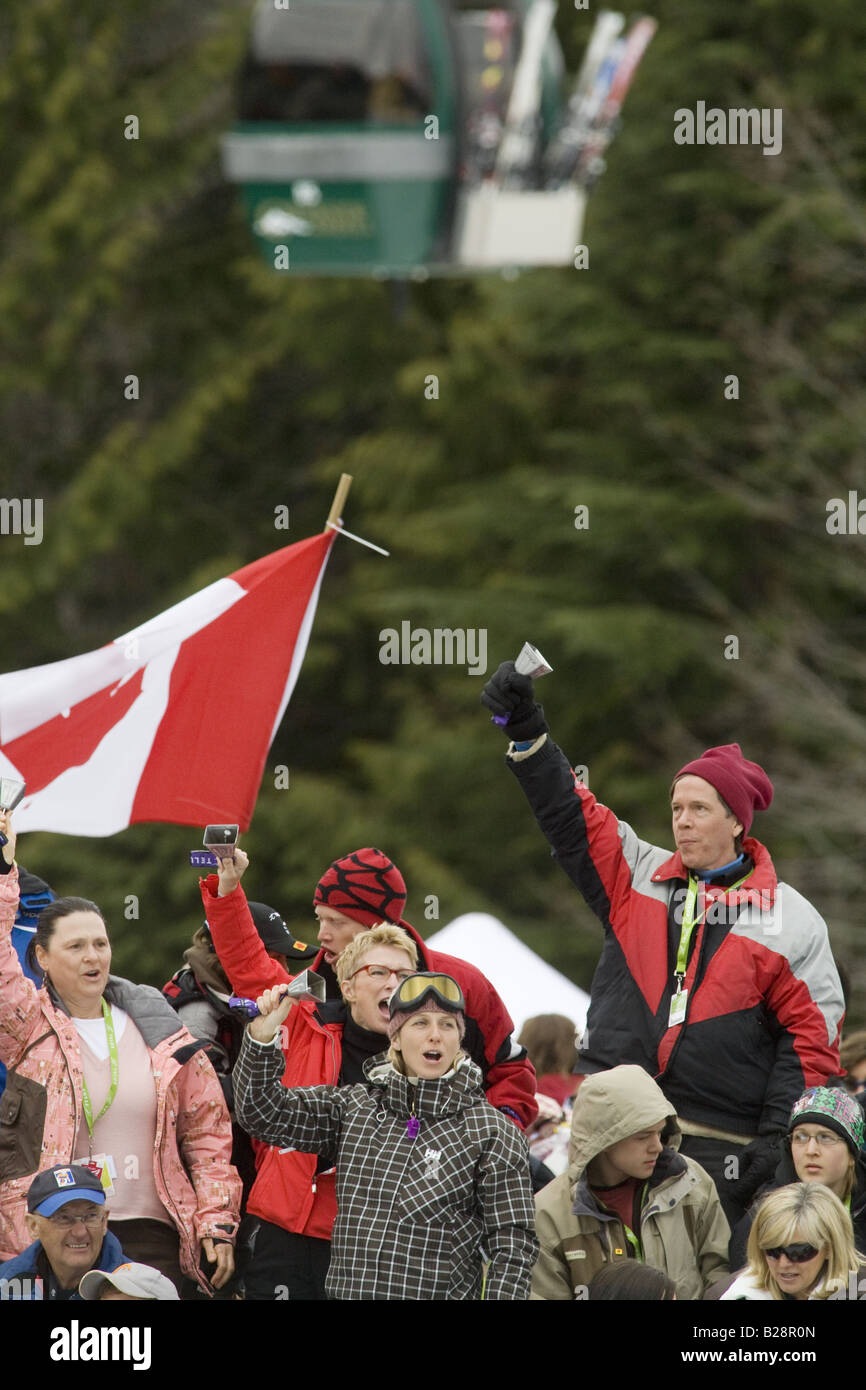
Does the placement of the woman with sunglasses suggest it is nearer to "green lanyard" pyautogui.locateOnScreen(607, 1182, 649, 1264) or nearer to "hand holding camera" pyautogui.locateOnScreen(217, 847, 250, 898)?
"green lanyard" pyautogui.locateOnScreen(607, 1182, 649, 1264)

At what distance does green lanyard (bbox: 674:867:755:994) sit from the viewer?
6125 millimetres

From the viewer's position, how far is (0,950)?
5891mm

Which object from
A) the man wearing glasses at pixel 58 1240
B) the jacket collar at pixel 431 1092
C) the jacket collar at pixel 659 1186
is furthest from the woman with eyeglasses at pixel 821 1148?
the man wearing glasses at pixel 58 1240

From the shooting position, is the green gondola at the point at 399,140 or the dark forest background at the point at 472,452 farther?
the dark forest background at the point at 472,452

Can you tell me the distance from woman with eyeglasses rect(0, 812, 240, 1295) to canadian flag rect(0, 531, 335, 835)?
109 cm

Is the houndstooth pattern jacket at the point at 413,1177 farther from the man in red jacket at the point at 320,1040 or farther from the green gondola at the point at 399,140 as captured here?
the green gondola at the point at 399,140

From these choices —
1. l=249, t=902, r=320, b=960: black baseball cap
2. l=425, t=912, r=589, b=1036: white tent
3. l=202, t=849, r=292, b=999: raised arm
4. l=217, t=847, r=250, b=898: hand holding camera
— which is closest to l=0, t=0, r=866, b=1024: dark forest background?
l=425, t=912, r=589, b=1036: white tent

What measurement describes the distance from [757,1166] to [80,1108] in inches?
63.6

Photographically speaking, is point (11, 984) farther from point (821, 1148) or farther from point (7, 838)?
point (821, 1148)

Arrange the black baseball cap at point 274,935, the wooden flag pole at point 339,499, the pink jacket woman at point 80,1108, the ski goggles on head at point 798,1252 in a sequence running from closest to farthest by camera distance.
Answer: the ski goggles on head at point 798,1252
the pink jacket woman at point 80,1108
the black baseball cap at point 274,935
the wooden flag pole at point 339,499

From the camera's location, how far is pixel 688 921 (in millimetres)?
6148

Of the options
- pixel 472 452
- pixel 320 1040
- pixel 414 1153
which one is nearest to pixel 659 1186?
pixel 414 1153

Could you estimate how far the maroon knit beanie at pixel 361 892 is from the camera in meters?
6.39

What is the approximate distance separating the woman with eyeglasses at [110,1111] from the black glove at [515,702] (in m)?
1.08
